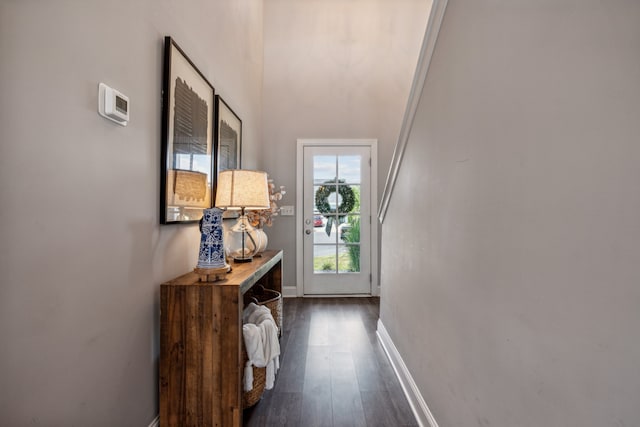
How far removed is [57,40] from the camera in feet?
2.97

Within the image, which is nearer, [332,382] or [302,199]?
[332,382]

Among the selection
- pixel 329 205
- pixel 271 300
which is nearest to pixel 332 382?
pixel 271 300

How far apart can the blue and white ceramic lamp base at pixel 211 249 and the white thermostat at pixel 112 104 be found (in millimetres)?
525

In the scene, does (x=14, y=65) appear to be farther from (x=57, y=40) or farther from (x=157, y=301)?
(x=157, y=301)

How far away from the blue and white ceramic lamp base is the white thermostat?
525mm

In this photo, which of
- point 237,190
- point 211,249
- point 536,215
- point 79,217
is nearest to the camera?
point 536,215

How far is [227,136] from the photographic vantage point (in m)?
2.54

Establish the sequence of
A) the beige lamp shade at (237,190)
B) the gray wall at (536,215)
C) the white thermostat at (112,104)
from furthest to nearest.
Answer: the beige lamp shade at (237,190)
the white thermostat at (112,104)
the gray wall at (536,215)

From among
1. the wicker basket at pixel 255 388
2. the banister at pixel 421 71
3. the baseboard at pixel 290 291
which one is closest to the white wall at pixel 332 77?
the baseboard at pixel 290 291

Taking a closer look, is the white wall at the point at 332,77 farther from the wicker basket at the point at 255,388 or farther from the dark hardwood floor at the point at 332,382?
the wicker basket at the point at 255,388

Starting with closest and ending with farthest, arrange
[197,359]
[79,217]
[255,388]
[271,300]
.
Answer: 1. [79,217]
2. [197,359]
3. [255,388]
4. [271,300]

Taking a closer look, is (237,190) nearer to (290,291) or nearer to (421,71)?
(421,71)

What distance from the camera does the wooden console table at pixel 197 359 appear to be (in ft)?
4.51

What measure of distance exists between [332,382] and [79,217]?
1661 millimetres
